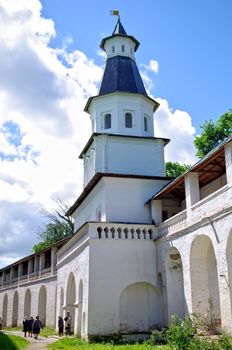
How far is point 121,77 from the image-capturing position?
28.2 m

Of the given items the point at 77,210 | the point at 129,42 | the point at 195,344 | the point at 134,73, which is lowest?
the point at 195,344

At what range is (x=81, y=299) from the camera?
20.9 meters

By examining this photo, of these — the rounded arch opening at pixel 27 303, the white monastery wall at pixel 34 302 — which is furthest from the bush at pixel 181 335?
the rounded arch opening at pixel 27 303

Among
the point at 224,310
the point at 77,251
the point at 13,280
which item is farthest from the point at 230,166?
the point at 13,280

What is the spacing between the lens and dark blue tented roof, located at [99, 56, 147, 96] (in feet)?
90.7

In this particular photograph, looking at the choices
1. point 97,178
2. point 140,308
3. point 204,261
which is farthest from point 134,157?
point 204,261

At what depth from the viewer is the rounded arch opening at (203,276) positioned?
52.9ft

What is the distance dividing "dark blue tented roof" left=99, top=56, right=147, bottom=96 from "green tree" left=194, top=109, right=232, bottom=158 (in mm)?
6399

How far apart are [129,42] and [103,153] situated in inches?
358

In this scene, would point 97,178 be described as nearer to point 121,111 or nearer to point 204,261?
point 121,111

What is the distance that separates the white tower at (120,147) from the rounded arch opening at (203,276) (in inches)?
207

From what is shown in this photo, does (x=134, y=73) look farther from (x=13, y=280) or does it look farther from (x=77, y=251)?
(x=13, y=280)

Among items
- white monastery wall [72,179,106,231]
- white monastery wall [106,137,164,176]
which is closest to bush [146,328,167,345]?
white monastery wall [72,179,106,231]

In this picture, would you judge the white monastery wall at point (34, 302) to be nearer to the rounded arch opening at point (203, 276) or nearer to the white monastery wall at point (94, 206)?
the white monastery wall at point (94, 206)
